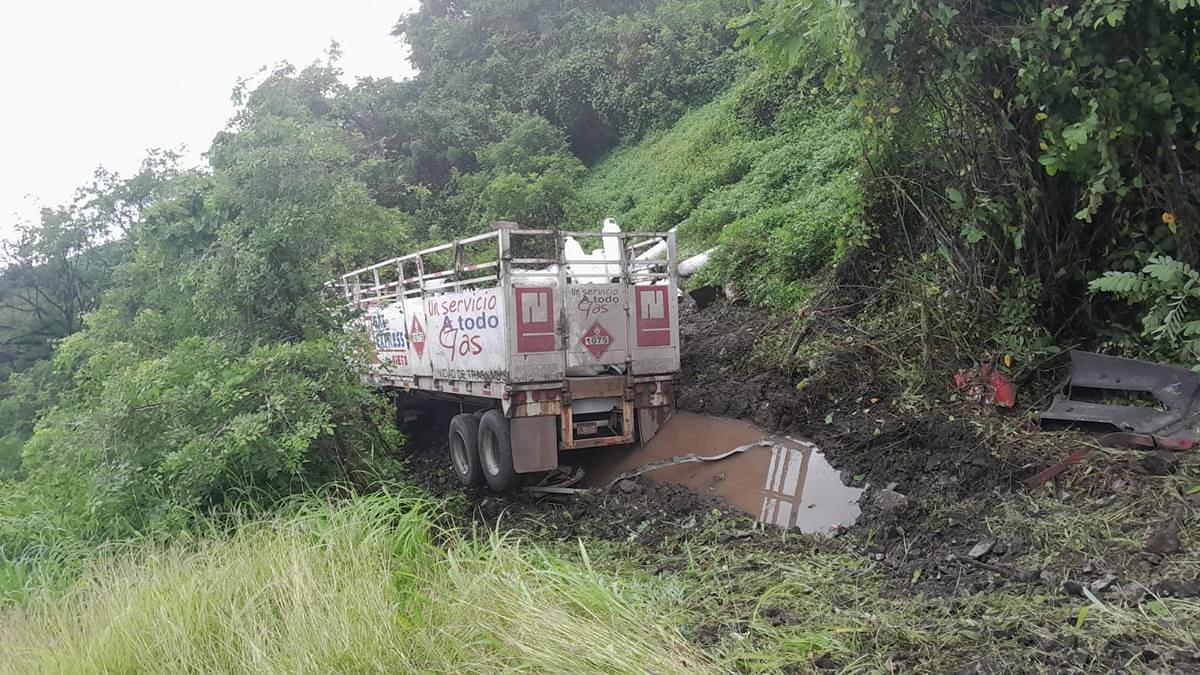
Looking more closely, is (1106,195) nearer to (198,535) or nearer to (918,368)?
(918,368)

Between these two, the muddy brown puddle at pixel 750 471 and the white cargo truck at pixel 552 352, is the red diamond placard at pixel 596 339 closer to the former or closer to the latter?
the white cargo truck at pixel 552 352

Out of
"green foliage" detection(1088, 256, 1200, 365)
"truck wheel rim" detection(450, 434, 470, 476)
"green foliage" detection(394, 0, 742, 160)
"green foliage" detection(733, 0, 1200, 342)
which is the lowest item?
"truck wheel rim" detection(450, 434, 470, 476)

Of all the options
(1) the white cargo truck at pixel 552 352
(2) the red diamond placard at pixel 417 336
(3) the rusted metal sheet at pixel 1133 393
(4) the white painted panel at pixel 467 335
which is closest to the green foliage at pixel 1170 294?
(3) the rusted metal sheet at pixel 1133 393

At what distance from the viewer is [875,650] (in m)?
3.42

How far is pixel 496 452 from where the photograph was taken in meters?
8.17

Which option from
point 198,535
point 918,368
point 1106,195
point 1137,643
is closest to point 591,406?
point 918,368

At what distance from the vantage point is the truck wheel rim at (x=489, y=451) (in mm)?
8195

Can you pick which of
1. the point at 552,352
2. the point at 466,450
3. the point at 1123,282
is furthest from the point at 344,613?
the point at 466,450

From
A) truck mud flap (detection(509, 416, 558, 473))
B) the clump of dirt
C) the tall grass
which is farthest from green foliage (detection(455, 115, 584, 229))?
the tall grass

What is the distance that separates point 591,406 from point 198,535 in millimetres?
3520

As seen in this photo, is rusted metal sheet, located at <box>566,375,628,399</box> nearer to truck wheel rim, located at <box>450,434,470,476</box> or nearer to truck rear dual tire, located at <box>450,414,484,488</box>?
truck rear dual tire, located at <box>450,414,484,488</box>

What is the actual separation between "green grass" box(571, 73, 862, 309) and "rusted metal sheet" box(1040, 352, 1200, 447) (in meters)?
2.80

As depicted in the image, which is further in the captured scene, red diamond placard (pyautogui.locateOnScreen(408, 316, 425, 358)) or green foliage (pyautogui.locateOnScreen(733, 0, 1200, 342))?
red diamond placard (pyautogui.locateOnScreen(408, 316, 425, 358))

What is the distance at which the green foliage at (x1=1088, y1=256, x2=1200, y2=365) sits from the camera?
15.2 ft
